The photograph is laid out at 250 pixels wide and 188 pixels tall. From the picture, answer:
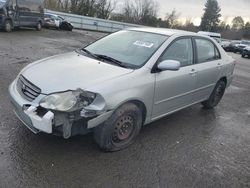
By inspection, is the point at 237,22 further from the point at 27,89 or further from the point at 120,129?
the point at 27,89

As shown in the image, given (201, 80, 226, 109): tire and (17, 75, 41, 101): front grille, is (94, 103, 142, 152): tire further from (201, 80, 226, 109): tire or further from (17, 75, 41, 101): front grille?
(201, 80, 226, 109): tire

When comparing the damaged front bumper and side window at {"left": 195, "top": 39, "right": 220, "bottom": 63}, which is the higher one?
side window at {"left": 195, "top": 39, "right": 220, "bottom": 63}

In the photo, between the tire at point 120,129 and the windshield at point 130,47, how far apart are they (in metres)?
0.70

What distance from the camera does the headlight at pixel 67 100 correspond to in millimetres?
3439

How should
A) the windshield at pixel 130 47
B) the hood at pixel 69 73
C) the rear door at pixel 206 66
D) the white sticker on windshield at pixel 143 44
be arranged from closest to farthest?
the hood at pixel 69 73, the windshield at pixel 130 47, the white sticker on windshield at pixel 143 44, the rear door at pixel 206 66

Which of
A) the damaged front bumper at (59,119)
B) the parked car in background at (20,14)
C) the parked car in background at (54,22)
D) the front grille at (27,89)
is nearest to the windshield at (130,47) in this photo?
the damaged front bumper at (59,119)

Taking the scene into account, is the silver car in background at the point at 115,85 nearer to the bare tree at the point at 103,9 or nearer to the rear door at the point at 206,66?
the rear door at the point at 206,66

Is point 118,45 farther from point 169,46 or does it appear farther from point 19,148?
point 19,148

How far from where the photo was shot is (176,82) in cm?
475

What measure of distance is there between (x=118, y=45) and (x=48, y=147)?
6.62 ft

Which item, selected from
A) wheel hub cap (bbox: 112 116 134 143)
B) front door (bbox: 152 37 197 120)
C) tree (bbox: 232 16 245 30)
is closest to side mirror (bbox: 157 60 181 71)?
front door (bbox: 152 37 197 120)

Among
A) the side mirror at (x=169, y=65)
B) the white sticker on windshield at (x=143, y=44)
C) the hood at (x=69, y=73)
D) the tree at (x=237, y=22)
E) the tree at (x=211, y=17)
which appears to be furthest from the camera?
the tree at (x=237, y=22)

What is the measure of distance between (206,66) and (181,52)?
0.82 m

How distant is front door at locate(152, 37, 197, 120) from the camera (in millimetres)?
4492
